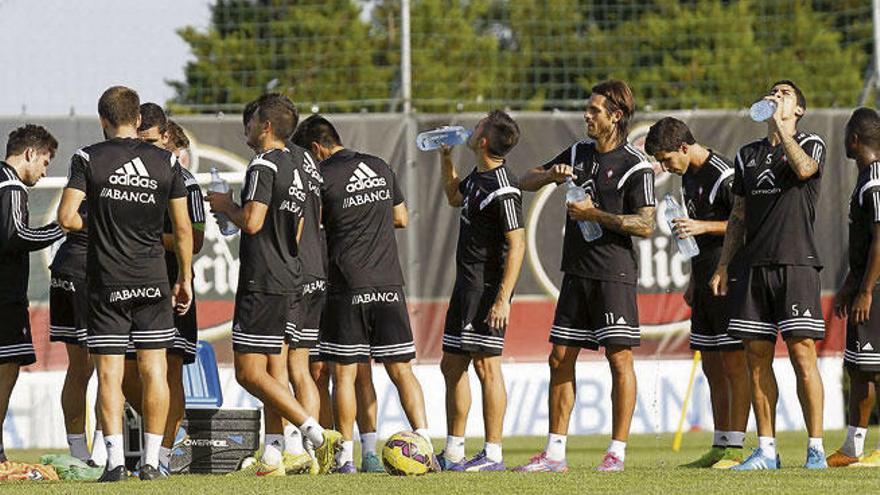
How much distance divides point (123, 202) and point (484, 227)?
7.79 feet

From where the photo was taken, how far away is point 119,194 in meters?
10.1

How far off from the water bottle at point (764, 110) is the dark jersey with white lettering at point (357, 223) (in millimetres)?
2517

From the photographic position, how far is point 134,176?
10148 mm

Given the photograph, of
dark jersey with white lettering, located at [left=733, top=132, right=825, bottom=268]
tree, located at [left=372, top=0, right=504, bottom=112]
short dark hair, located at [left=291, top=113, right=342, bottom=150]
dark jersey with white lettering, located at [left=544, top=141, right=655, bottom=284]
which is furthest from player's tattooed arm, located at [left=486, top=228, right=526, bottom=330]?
tree, located at [left=372, top=0, right=504, bottom=112]

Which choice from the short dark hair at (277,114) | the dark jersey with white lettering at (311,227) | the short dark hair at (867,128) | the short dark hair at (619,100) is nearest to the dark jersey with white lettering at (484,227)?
the short dark hair at (619,100)

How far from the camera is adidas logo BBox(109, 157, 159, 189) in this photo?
10117 millimetres

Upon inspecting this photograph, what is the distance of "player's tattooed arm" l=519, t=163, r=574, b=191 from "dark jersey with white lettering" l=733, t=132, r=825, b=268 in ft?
3.66

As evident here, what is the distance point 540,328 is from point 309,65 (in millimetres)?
4704

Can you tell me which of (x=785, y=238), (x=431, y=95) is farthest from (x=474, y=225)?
(x=431, y=95)

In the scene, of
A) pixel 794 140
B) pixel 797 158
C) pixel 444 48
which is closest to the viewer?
pixel 797 158

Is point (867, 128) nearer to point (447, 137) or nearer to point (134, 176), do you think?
point (447, 137)

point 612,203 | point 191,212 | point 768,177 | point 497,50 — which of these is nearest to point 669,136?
point 612,203

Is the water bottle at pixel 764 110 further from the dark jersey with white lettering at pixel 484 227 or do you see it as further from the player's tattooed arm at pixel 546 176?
the dark jersey with white lettering at pixel 484 227

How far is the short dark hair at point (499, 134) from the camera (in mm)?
11102
